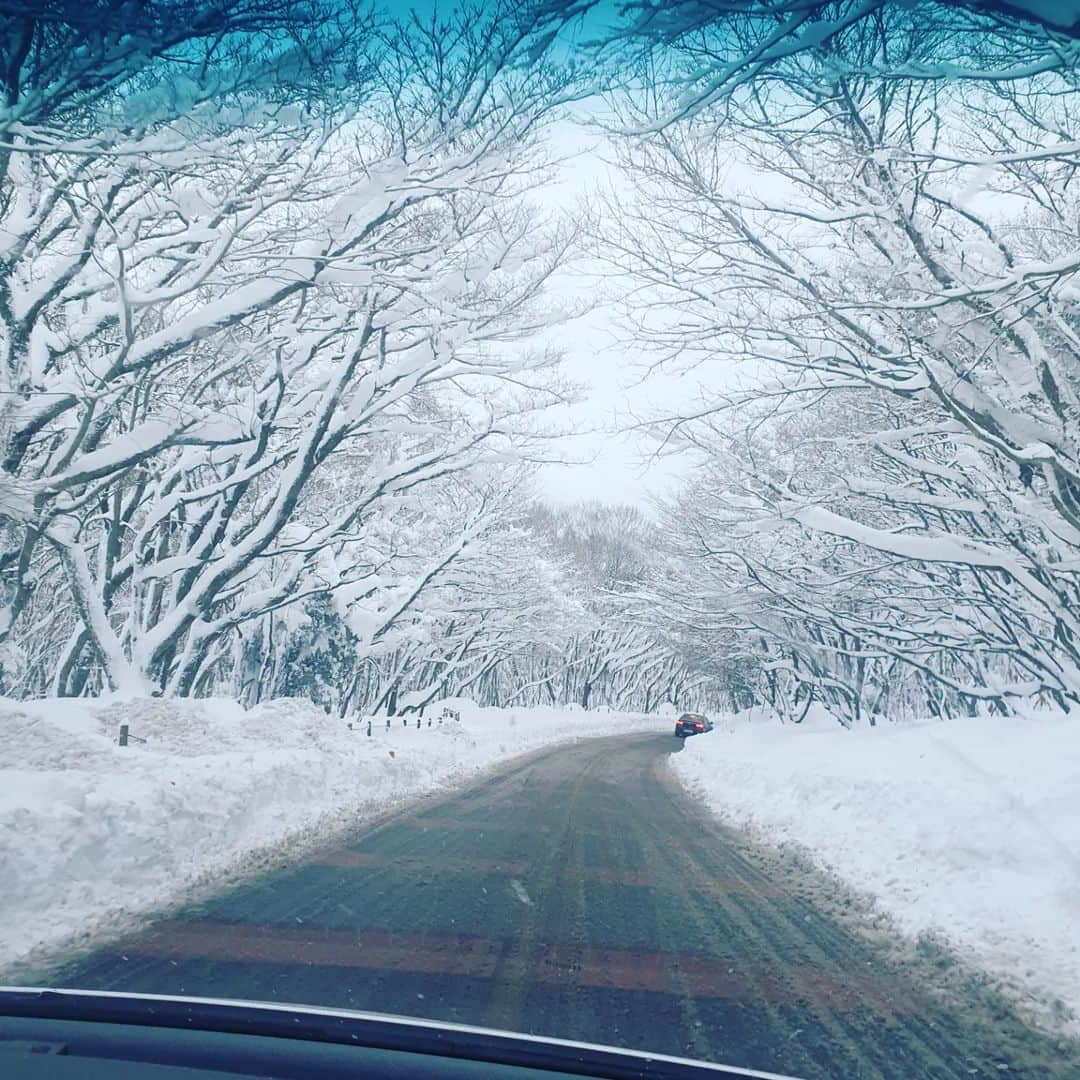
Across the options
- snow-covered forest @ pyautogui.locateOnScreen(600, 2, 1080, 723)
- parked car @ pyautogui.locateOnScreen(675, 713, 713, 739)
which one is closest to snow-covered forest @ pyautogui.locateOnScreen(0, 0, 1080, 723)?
snow-covered forest @ pyautogui.locateOnScreen(600, 2, 1080, 723)

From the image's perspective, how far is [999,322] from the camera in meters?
8.65

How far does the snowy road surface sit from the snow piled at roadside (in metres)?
0.74

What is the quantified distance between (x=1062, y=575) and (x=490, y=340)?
973 cm

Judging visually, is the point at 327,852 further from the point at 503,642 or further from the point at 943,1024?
the point at 503,642

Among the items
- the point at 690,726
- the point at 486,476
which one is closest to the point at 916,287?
the point at 486,476

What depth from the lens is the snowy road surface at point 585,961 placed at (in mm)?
4566

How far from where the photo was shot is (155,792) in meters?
8.11

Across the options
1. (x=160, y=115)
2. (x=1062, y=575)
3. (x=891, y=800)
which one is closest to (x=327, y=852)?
(x=891, y=800)

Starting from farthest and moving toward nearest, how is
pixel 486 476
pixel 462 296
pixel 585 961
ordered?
pixel 486 476, pixel 462 296, pixel 585 961

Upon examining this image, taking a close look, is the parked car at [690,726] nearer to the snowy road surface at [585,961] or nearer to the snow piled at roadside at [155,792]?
the snow piled at roadside at [155,792]

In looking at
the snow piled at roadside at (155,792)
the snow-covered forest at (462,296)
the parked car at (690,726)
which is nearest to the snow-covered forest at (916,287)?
the snow-covered forest at (462,296)

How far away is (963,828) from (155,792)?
25.8 feet

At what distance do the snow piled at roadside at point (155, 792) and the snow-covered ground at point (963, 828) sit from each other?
19.7 feet

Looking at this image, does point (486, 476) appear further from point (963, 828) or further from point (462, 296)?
point (963, 828)
